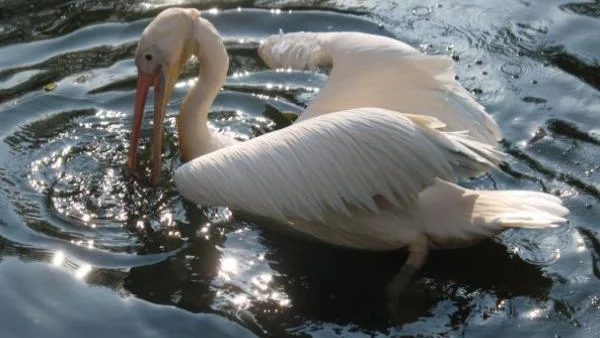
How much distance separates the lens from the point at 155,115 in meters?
5.41

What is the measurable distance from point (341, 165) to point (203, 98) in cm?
120

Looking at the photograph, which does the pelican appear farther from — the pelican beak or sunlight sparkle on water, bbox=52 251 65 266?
sunlight sparkle on water, bbox=52 251 65 266

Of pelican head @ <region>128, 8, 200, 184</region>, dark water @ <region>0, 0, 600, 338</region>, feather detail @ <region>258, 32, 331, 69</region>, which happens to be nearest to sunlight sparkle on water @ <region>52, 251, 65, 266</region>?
dark water @ <region>0, 0, 600, 338</region>

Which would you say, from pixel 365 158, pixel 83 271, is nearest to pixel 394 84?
pixel 365 158

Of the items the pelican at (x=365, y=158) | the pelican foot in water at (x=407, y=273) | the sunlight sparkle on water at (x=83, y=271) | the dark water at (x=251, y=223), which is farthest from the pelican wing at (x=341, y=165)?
the sunlight sparkle on water at (x=83, y=271)

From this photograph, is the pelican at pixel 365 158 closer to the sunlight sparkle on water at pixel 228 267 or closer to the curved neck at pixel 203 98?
the curved neck at pixel 203 98

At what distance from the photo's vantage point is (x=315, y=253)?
4.95 metres

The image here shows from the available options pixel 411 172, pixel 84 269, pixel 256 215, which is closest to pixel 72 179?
pixel 84 269

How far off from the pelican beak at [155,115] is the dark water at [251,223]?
0.38 ft

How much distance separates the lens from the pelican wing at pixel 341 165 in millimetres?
4508

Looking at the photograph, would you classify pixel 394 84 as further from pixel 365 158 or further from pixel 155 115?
pixel 155 115

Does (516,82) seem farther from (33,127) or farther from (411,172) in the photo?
(33,127)

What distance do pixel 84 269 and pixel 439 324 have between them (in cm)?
157

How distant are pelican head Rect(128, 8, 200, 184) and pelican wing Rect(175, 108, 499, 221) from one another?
767 millimetres
